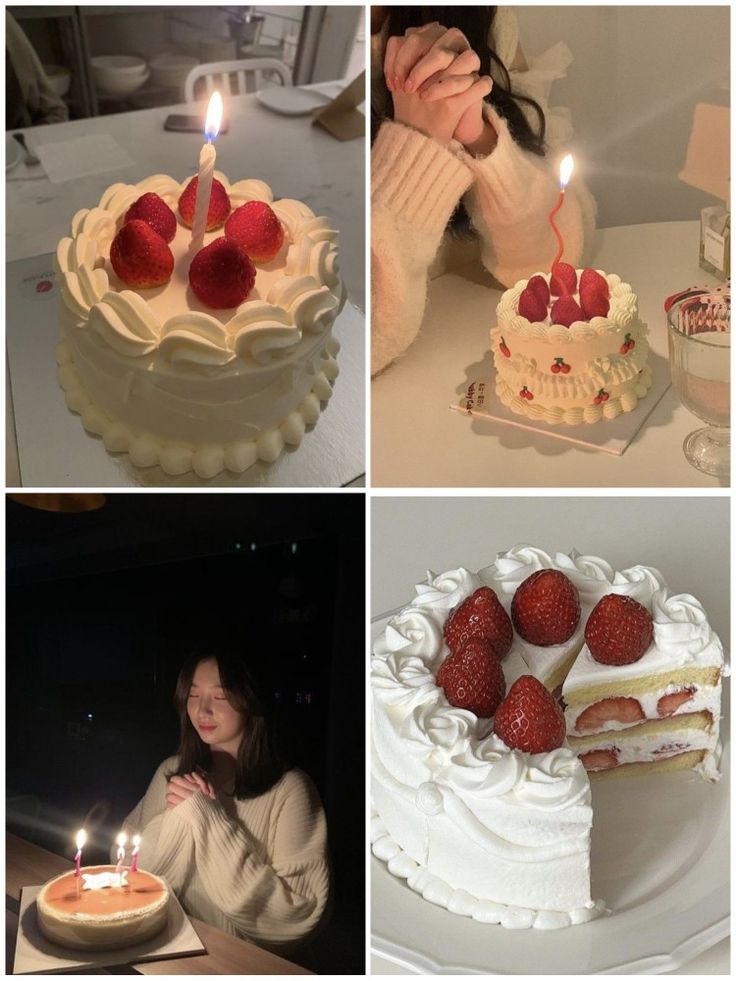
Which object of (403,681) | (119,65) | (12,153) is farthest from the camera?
(119,65)

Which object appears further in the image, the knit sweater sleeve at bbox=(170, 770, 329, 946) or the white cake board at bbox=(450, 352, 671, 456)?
the white cake board at bbox=(450, 352, 671, 456)

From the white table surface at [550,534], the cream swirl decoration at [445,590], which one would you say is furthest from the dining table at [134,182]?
the white table surface at [550,534]

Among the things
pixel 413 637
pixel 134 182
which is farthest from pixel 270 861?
pixel 134 182

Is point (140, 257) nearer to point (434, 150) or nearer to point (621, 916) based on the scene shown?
point (434, 150)

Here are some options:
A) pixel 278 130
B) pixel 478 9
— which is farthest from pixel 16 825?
pixel 278 130

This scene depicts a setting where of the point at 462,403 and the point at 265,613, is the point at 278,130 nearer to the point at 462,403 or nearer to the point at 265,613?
the point at 462,403

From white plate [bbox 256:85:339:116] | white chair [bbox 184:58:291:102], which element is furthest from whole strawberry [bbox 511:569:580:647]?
white chair [bbox 184:58:291:102]

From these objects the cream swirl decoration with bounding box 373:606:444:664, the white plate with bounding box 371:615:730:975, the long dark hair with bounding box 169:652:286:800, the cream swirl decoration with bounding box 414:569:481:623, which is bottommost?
the white plate with bounding box 371:615:730:975

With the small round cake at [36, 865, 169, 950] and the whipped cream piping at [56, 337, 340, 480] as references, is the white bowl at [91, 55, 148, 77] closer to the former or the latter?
the whipped cream piping at [56, 337, 340, 480]
